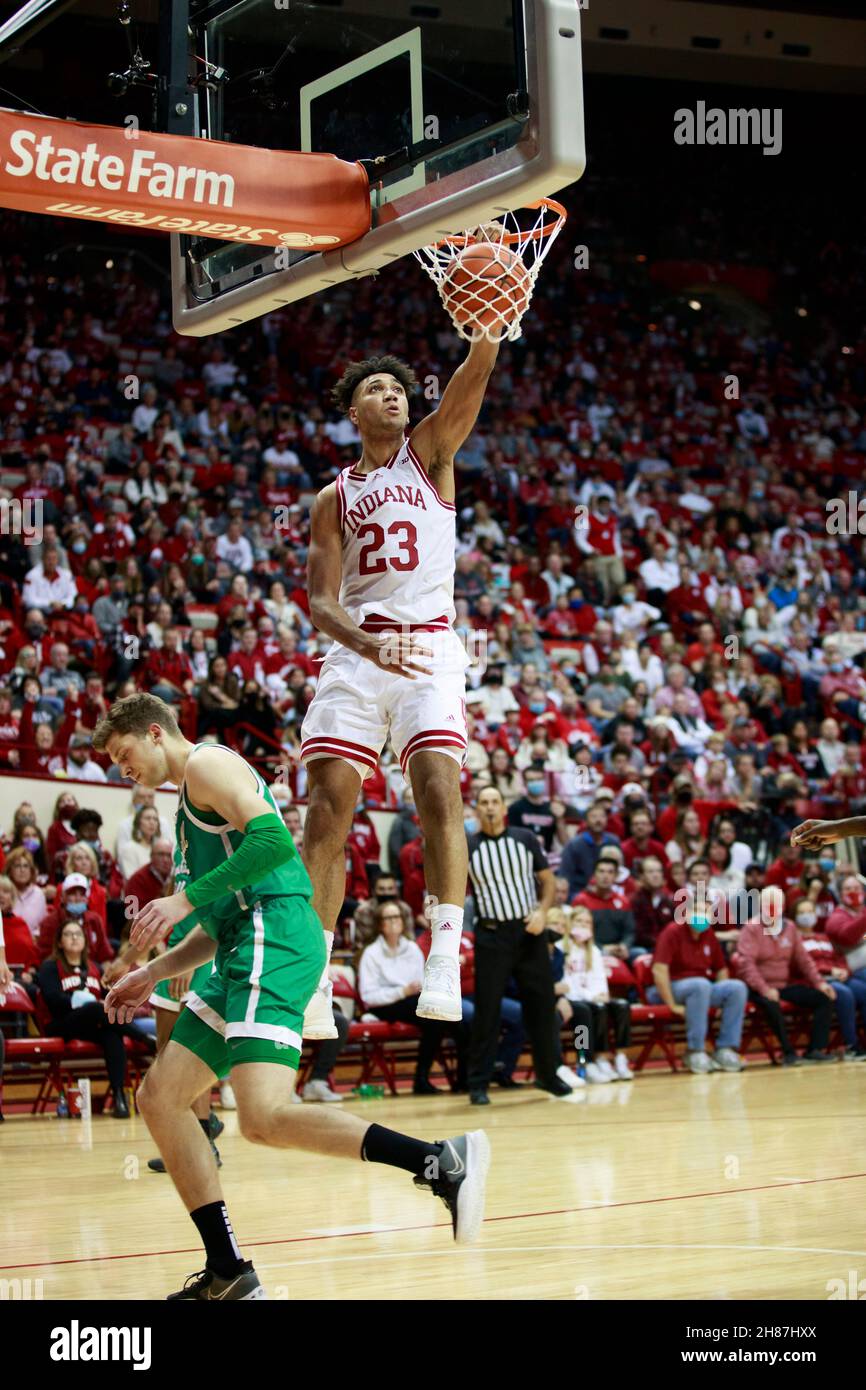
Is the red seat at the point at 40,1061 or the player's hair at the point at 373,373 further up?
the player's hair at the point at 373,373

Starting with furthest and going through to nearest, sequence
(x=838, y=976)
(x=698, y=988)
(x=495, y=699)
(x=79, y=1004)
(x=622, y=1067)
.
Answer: (x=495, y=699) → (x=838, y=976) → (x=698, y=988) → (x=622, y=1067) → (x=79, y=1004)

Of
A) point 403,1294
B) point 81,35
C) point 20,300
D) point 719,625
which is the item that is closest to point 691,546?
point 719,625

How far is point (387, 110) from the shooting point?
6258mm

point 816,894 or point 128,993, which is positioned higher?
point 816,894

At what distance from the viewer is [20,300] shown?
20938mm

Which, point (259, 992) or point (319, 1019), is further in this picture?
point (319, 1019)

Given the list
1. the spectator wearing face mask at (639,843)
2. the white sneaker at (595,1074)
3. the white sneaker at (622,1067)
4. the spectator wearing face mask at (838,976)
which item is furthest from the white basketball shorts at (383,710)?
the spectator wearing face mask at (838,976)

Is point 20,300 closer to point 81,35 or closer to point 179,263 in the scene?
point 81,35

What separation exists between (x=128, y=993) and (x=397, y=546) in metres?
2.09

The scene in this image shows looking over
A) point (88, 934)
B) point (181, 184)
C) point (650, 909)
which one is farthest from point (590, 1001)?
point (181, 184)

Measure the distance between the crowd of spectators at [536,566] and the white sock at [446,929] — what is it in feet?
19.2

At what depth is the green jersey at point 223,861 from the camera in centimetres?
536

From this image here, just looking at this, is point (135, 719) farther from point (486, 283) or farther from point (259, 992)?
point (486, 283)

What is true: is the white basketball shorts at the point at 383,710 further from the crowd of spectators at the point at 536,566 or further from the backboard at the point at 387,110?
the crowd of spectators at the point at 536,566
